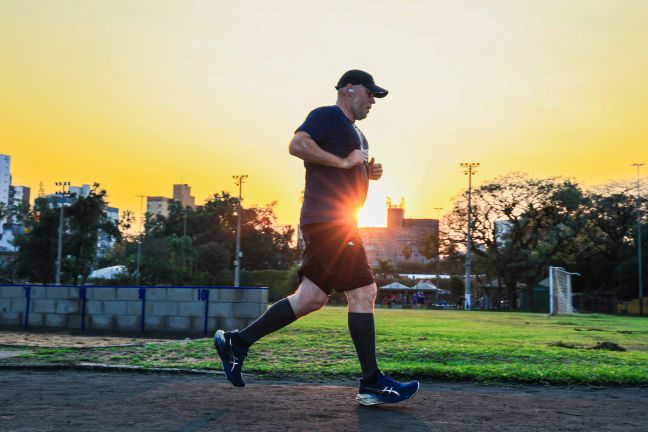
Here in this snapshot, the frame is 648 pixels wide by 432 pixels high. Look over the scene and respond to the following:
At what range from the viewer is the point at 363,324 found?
12.9 feet

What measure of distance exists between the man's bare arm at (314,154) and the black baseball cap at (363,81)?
463 mm

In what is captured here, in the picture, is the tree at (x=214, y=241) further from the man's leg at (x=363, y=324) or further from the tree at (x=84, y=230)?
the man's leg at (x=363, y=324)

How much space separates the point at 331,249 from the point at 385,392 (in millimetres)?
883

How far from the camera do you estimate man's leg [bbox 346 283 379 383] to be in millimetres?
3930

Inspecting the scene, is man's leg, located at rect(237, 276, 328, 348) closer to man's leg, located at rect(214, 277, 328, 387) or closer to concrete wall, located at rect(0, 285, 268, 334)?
man's leg, located at rect(214, 277, 328, 387)

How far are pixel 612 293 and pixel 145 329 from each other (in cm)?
4959

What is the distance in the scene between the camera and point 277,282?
61062 millimetres

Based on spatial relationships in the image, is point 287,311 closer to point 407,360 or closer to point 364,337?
point 364,337

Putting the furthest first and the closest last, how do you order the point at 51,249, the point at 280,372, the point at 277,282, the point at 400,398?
the point at 277,282 < the point at 51,249 < the point at 280,372 < the point at 400,398

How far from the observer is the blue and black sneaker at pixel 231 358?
4.02 m

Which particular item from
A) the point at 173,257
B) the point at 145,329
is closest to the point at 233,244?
the point at 173,257

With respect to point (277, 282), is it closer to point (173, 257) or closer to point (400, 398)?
point (173, 257)

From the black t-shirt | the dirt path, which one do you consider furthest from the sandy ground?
the dirt path

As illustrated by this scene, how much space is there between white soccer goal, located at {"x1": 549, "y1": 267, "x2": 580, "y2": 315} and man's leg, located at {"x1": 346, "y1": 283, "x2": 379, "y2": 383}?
30.9 meters
